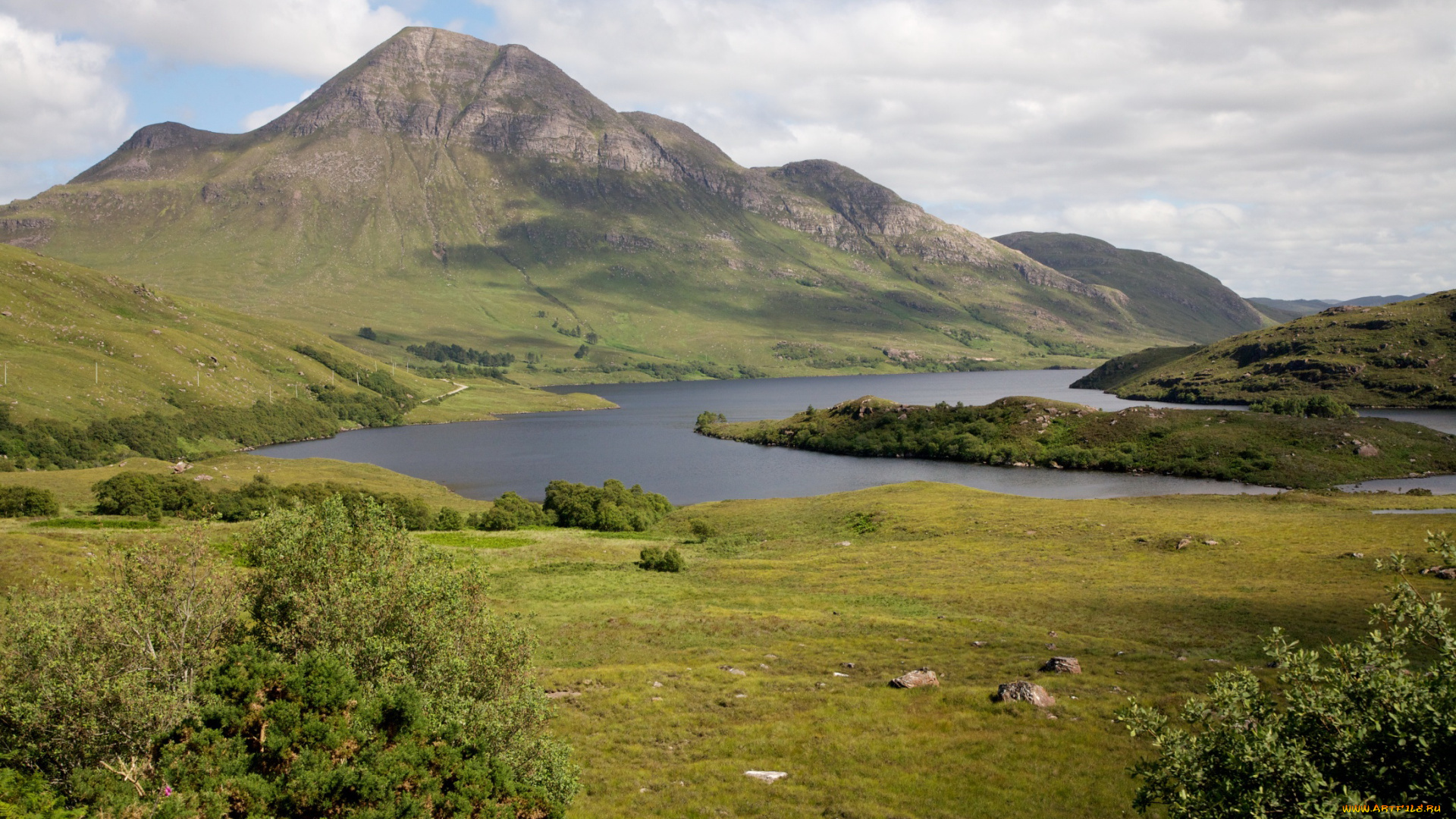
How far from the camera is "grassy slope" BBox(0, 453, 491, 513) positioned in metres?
101

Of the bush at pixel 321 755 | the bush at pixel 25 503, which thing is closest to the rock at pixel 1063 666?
the bush at pixel 321 755

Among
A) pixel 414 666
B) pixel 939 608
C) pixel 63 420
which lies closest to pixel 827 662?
pixel 939 608

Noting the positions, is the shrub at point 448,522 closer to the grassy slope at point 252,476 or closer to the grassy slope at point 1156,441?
the grassy slope at point 252,476

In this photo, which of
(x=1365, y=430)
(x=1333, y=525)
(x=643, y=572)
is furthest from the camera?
(x=1365, y=430)

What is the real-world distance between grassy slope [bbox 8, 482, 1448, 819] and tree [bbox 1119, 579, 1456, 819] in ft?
34.0

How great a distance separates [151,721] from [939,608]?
41.9 metres

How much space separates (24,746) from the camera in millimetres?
18703

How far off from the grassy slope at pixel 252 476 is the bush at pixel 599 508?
60.3ft

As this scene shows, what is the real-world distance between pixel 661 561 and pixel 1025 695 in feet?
134

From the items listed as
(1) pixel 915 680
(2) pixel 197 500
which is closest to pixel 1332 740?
(1) pixel 915 680

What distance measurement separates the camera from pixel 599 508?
96938 millimetres

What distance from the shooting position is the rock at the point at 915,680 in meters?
34.8

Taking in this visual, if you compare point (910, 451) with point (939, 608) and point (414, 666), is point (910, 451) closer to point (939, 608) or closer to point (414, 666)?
point (939, 608)

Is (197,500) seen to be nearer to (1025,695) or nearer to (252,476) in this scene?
(252,476)
